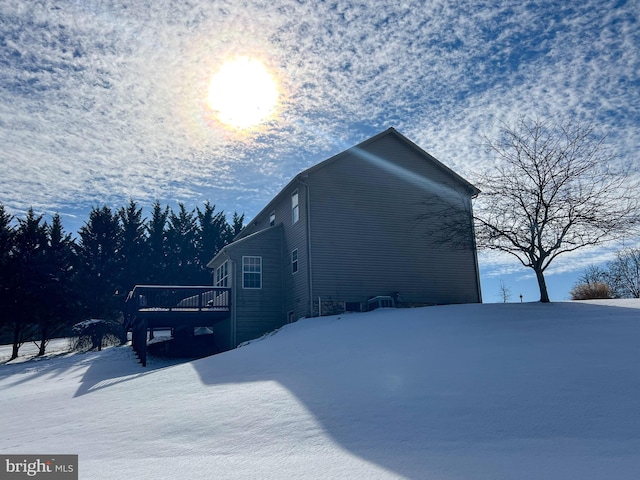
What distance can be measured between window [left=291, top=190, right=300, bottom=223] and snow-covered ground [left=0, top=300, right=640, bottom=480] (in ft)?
31.8

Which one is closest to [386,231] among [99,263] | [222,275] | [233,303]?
A: [233,303]

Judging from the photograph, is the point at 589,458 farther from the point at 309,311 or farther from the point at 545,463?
the point at 309,311

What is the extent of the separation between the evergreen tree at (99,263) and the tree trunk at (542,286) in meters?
28.6

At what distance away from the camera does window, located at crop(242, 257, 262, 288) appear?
22016mm

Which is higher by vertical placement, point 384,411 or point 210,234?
point 210,234

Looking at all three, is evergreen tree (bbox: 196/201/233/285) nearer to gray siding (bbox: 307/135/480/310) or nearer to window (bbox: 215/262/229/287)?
window (bbox: 215/262/229/287)

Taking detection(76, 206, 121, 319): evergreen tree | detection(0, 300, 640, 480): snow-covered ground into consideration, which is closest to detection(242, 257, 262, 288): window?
detection(0, 300, 640, 480): snow-covered ground

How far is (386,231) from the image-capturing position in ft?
69.4

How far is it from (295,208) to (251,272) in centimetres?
360

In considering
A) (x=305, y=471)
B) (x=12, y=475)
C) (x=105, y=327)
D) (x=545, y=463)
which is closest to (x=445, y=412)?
(x=545, y=463)

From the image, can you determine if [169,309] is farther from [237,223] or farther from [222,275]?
[237,223]

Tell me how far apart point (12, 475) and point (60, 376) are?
11757 mm

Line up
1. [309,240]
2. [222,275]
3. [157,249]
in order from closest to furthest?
[309,240] → [222,275] → [157,249]

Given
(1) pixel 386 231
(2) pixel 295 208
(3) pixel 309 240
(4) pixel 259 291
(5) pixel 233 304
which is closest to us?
(3) pixel 309 240
